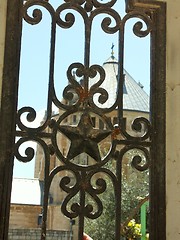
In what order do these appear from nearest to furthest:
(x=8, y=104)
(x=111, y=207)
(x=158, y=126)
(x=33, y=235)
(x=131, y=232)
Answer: (x=8, y=104) < (x=158, y=126) < (x=131, y=232) < (x=33, y=235) < (x=111, y=207)

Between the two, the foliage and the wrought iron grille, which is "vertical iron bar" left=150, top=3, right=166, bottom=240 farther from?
the foliage

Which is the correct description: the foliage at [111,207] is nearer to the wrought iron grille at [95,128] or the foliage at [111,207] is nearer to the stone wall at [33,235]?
the stone wall at [33,235]

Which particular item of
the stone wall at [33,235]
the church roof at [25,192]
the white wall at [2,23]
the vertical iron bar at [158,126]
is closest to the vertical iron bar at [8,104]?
the white wall at [2,23]

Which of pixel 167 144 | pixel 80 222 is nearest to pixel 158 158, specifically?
pixel 167 144

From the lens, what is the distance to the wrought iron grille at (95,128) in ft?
7.83

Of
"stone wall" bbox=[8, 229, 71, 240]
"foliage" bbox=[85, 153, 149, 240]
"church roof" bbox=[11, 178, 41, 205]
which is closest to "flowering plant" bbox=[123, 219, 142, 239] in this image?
"stone wall" bbox=[8, 229, 71, 240]

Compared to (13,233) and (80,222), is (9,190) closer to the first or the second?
(80,222)

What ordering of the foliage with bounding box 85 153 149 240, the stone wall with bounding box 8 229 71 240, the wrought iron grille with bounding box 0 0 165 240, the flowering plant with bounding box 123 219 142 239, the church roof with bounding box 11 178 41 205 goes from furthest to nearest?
the church roof with bounding box 11 178 41 205 → the foliage with bounding box 85 153 149 240 → the stone wall with bounding box 8 229 71 240 → the flowering plant with bounding box 123 219 142 239 → the wrought iron grille with bounding box 0 0 165 240

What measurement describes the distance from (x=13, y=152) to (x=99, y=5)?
0.84 m

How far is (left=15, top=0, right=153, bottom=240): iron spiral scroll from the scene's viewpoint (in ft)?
7.86

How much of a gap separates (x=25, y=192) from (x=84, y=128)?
2916 centimetres

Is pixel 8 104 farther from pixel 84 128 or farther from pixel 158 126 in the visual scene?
pixel 158 126

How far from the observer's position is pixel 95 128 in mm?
2514

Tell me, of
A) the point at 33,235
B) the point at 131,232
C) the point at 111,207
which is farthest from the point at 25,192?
the point at 131,232
